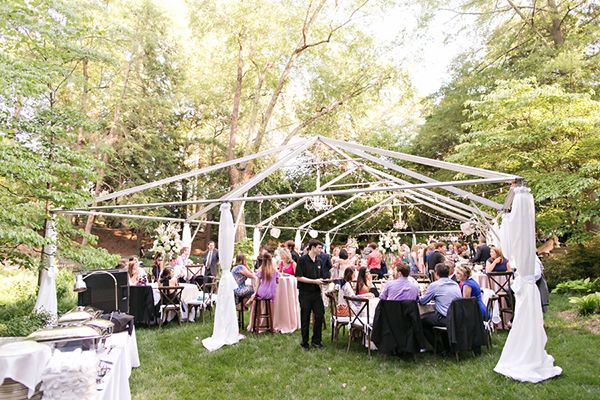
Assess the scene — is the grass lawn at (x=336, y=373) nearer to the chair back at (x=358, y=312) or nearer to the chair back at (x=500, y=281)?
the chair back at (x=358, y=312)

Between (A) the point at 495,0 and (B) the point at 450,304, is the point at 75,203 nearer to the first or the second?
(B) the point at 450,304

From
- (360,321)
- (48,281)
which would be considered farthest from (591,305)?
(48,281)

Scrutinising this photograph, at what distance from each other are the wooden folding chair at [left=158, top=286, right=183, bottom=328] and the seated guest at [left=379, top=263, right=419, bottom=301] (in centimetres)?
414

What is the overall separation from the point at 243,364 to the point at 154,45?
17.6 meters

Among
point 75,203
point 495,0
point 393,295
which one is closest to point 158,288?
point 75,203

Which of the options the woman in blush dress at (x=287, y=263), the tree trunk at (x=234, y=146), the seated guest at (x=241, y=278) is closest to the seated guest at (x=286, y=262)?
the woman in blush dress at (x=287, y=263)

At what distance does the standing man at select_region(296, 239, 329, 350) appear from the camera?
6.27 meters

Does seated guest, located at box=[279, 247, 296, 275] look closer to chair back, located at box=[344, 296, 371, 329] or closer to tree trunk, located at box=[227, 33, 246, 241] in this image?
chair back, located at box=[344, 296, 371, 329]

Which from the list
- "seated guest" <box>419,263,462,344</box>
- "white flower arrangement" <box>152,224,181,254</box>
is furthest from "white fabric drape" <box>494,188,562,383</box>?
"white flower arrangement" <box>152,224,181,254</box>

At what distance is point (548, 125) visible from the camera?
33.2 ft

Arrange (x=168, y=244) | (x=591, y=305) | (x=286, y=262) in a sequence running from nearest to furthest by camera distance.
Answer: (x=591, y=305) < (x=286, y=262) < (x=168, y=244)

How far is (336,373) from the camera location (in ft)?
17.6

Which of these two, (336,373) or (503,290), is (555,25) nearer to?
(503,290)

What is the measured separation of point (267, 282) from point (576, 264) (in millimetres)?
9033
